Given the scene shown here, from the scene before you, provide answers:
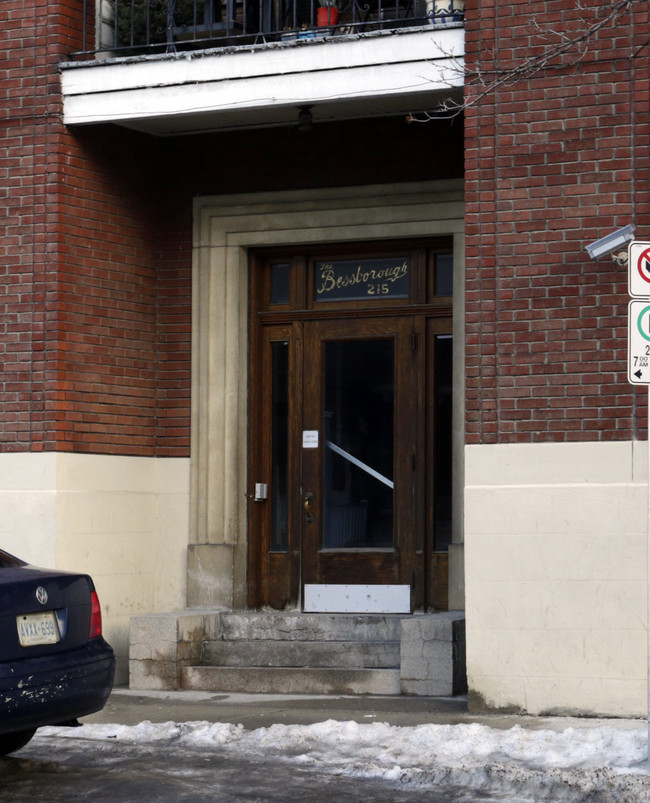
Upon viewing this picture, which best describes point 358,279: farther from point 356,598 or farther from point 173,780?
point 173,780

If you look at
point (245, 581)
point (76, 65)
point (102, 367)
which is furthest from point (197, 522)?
point (76, 65)

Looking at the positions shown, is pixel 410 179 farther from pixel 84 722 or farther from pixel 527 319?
pixel 84 722

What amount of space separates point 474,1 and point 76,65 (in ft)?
10.2

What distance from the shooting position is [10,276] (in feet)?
33.7

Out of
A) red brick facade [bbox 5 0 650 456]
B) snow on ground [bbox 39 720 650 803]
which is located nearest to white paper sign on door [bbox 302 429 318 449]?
red brick facade [bbox 5 0 650 456]

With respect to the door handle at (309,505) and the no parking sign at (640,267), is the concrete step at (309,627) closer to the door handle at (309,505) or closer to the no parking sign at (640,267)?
the door handle at (309,505)

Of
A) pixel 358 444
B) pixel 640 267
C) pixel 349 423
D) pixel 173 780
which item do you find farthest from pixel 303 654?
pixel 640 267

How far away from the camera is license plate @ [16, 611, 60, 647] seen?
6379 mm

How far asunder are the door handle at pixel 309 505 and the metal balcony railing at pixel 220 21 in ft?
12.0

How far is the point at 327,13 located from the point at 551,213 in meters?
2.65

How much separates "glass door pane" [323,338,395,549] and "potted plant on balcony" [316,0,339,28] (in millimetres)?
2549

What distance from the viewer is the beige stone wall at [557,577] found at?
336 inches

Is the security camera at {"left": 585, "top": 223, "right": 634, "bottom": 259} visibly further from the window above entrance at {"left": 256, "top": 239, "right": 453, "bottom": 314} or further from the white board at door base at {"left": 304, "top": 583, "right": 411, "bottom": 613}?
the white board at door base at {"left": 304, "top": 583, "right": 411, "bottom": 613}

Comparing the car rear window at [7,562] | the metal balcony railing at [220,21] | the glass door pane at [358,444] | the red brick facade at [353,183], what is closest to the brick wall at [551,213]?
the red brick facade at [353,183]
